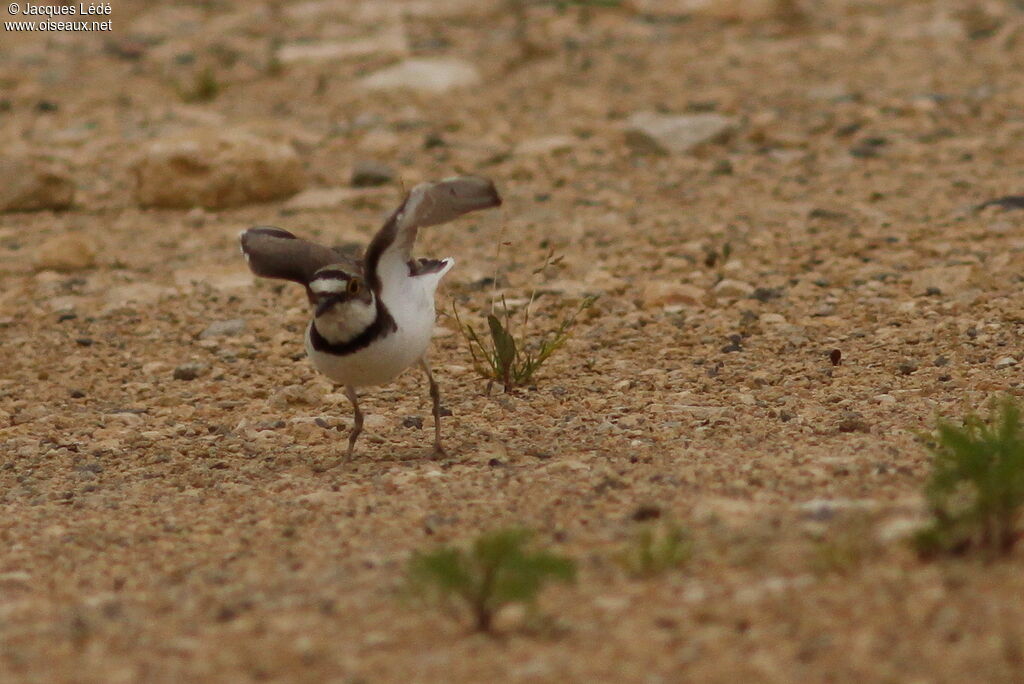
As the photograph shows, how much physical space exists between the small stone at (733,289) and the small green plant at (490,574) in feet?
13.3

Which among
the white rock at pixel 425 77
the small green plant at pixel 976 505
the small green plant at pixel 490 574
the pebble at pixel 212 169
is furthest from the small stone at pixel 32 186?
the small green plant at pixel 976 505

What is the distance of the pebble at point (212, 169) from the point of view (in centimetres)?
952

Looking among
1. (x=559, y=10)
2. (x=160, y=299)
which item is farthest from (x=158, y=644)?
(x=559, y=10)

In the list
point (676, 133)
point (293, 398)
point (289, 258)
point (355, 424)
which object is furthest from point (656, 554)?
point (676, 133)

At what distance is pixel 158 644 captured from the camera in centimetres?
381

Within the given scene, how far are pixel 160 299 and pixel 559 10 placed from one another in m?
6.51

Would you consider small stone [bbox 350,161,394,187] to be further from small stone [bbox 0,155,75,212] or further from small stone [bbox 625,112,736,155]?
small stone [bbox 0,155,75,212]

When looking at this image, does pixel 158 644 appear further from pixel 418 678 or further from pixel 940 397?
pixel 940 397

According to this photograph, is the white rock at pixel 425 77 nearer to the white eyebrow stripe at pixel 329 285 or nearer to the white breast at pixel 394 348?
the white breast at pixel 394 348

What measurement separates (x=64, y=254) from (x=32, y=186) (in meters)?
1.31

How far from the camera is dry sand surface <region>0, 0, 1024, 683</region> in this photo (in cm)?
377

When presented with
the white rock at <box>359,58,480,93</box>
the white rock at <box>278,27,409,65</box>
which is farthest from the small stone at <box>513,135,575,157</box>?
the white rock at <box>278,27,409,65</box>

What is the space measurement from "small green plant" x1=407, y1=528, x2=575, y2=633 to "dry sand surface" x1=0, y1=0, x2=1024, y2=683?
0.34ft


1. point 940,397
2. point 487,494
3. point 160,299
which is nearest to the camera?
point 487,494
